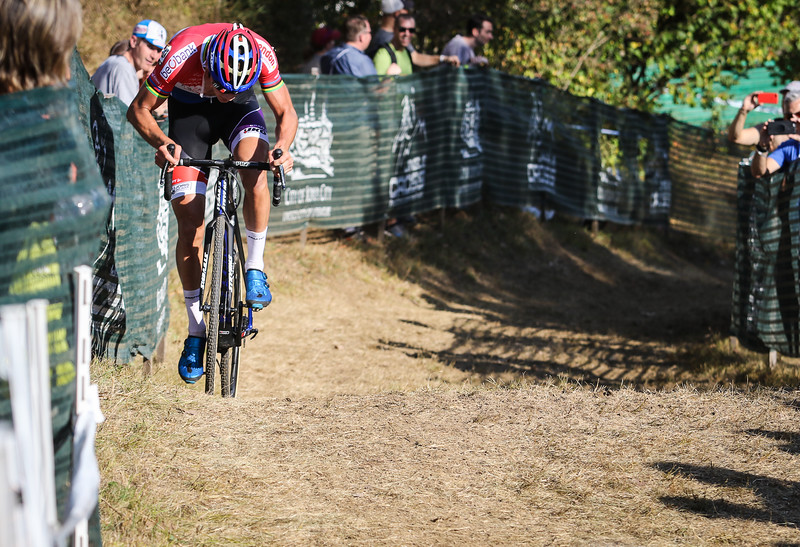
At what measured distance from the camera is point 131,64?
759 cm

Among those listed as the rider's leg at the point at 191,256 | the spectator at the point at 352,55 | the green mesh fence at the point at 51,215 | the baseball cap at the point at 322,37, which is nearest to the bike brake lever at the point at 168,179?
the rider's leg at the point at 191,256

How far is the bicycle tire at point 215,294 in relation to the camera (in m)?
5.50

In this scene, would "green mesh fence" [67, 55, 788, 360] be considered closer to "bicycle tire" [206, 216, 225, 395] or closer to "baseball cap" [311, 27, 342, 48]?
"bicycle tire" [206, 216, 225, 395]

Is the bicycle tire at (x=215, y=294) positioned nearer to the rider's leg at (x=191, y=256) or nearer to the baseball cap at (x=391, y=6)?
the rider's leg at (x=191, y=256)

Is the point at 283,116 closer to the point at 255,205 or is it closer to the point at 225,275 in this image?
the point at 255,205

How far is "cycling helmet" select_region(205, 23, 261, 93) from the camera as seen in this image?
503 cm

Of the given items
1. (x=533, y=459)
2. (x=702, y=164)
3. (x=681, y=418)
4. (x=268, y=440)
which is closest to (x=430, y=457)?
(x=533, y=459)

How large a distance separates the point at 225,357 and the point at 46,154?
353cm

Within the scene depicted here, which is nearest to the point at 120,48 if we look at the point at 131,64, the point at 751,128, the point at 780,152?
the point at 131,64

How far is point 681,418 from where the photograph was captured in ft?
17.0

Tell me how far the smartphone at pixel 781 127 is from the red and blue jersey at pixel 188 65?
4.16 metres

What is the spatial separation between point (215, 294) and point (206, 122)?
1133mm

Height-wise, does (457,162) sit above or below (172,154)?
below

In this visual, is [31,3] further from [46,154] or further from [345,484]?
[345,484]
